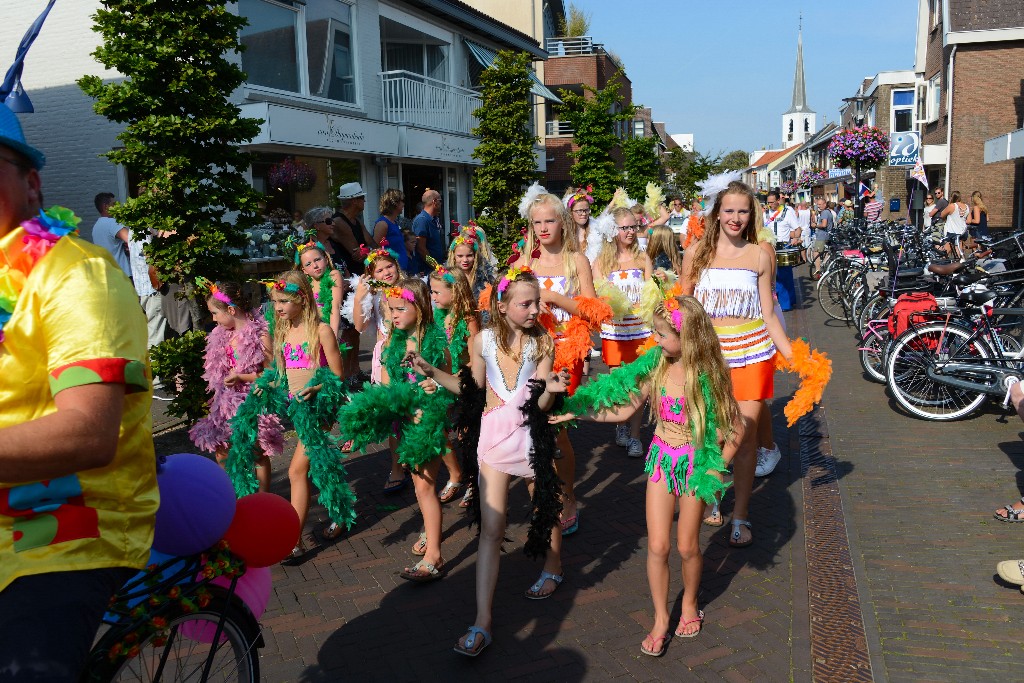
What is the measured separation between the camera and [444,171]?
2138 centimetres

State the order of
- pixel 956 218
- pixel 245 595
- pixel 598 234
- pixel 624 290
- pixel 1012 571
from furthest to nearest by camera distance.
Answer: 1. pixel 956 218
2. pixel 598 234
3. pixel 624 290
4. pixel 1012 571
5. pixel 245 595

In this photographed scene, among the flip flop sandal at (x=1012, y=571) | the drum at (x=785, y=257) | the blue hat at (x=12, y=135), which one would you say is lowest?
the flip flop sandal at (x=1012, y=571)

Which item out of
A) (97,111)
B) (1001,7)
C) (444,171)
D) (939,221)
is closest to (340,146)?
(444,171)

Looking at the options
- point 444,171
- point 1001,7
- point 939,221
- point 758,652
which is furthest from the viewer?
point 1001,7

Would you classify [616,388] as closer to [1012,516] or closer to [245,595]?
[245,595]

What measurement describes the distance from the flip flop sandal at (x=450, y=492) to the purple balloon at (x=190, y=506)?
330cm

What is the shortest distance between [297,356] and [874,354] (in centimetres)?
690

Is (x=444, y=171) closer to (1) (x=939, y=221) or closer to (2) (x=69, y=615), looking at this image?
(1) (x=939, y=221)

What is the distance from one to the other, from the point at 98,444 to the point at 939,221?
2162 cm

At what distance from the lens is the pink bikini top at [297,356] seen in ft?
15.8

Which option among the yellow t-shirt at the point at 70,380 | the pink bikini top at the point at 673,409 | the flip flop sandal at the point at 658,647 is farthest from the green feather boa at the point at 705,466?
the yellow t-shirt at the point at 70,380

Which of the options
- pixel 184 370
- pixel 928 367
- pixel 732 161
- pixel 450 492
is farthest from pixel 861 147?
pixel 732 161

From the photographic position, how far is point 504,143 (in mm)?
16031

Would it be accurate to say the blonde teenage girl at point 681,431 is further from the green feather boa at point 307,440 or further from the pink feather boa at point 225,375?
the pink feather boa at point 225,375
